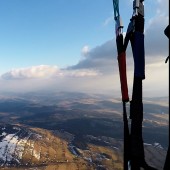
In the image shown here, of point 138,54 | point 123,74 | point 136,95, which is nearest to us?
point 138,54

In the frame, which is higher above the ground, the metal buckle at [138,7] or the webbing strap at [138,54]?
the metal buckle at [138,7]

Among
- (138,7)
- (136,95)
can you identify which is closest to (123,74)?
(136,95)

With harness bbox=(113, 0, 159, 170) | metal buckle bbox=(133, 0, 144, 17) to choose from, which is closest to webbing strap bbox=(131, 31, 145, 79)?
harness bbox=(113, 0, 159, 170)

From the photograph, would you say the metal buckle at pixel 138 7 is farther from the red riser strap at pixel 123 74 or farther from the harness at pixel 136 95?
the red riser strap at pixel 123 74

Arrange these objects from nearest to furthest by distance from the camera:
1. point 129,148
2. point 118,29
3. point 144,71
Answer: point 144,71, point 129,148, point 118,29

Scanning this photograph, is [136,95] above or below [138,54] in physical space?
below

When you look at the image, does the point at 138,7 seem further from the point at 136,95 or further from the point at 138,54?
the point at 136,95

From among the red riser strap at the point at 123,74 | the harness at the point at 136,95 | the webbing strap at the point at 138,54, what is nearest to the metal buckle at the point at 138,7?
the harness at the point at 136,95

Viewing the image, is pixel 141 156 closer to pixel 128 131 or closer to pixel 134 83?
pixel 128 131

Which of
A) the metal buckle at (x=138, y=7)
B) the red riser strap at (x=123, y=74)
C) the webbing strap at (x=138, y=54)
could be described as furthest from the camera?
the red riser strap at (x=123, y=74)

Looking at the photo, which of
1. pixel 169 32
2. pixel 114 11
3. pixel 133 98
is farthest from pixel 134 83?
pixel 114 11

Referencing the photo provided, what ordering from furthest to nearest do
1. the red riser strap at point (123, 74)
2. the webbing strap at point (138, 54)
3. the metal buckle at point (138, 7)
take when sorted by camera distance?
the red riser strap at point (123, 74) → the metal buckle at point (138, 7) → the webbing strap at point (138, 54)
